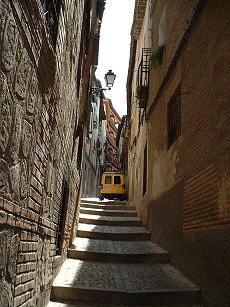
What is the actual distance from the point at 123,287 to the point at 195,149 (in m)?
2.45

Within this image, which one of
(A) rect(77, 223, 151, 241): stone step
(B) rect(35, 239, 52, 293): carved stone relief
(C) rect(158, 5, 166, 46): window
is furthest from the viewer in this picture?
(C) rect(158, 5, 166, 46): window

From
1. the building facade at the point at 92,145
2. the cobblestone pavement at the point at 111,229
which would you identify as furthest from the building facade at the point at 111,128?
the cobblestone pavement at the point at 111,229

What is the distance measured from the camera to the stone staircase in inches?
201

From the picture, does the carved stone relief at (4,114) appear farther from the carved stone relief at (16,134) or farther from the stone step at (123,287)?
the stone step at (123,287)

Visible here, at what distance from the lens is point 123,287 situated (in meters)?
5.34

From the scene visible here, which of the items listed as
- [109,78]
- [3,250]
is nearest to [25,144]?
[3,250]

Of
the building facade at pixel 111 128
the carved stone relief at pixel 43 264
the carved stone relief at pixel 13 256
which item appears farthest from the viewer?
the building facade at pixel 111 128

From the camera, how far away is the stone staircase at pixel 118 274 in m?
5.11

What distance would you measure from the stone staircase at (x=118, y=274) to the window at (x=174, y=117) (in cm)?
249

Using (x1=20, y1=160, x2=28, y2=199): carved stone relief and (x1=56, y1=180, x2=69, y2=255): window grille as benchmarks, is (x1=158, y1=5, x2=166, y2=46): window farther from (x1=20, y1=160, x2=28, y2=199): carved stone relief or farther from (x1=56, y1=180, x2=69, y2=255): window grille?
(x1=20, y1=160, x2=28, y2=199): carved stone relief

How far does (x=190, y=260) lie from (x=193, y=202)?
3.14ft

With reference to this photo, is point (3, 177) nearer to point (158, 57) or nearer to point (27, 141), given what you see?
point (27, 141)

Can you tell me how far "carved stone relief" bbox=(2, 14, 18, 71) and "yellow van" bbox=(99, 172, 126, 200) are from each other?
21.6m

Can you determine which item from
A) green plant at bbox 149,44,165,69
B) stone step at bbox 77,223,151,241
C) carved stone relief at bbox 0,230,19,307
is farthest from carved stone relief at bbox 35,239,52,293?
green plant at bbox 149,44,165,69
